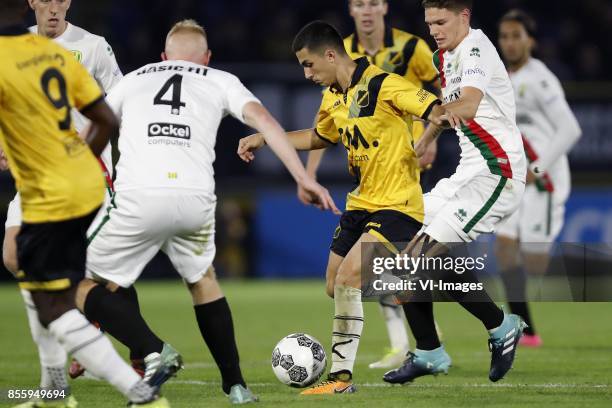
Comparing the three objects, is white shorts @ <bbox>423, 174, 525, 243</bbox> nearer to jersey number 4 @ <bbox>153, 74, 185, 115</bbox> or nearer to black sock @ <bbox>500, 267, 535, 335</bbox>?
jersey number 4 @ <bbox>153, 74, 185, 115</bbox>

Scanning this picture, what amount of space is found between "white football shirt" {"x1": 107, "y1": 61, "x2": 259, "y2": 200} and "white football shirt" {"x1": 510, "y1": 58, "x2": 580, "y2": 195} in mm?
4851

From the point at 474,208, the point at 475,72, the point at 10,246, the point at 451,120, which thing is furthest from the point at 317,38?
the point at 10,246

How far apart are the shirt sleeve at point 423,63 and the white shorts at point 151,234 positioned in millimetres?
3432

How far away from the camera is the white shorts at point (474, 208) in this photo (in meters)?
7.49

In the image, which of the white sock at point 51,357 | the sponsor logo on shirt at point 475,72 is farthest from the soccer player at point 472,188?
the white sock at point 51,357

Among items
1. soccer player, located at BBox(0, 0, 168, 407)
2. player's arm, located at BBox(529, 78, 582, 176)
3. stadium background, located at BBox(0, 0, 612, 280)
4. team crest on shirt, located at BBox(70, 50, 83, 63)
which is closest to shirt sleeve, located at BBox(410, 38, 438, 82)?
player's arm, located at BBox(529, 78, 582, 176)

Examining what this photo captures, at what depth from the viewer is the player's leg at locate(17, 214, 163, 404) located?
5496 millimetres

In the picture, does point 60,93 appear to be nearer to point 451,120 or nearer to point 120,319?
point 120,319

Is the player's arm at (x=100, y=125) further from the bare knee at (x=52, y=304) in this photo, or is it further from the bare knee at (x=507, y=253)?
the bare knee at (x=507, y=253)

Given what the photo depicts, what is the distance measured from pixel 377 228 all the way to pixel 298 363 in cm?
99

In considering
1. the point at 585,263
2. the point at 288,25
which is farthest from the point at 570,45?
the point at 585,263

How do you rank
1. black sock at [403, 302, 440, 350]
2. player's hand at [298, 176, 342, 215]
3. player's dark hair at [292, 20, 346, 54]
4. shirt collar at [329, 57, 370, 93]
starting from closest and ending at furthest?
player's hand at [298, 176, 342, 215] → player's dark hair at [292, 20, 346, 54] → shirt collar at [329, 57, 370, 93] → black sock at [403, 302, 440, 350]

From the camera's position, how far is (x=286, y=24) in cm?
2012

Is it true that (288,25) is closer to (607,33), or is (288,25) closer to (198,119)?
(607,33)
